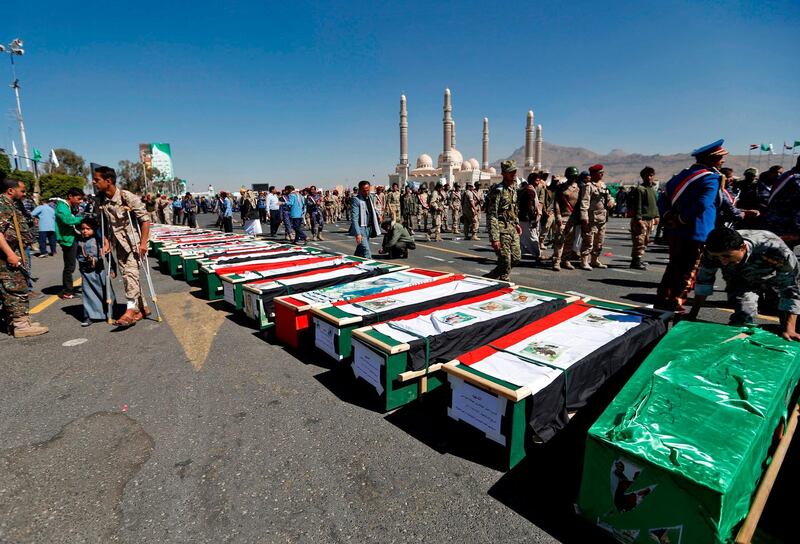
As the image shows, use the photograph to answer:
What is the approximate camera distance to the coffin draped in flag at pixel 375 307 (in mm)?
3749

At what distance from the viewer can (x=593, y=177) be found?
8375 mm

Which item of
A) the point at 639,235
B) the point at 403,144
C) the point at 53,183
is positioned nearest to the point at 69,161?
the point at 53,183

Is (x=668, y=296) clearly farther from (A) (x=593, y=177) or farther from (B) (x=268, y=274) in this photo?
(B) (x=268, y=274)

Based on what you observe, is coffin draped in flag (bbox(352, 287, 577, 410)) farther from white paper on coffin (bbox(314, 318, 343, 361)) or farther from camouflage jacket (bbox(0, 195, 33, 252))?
camouflage jacket (bbox(0, 195, 33, 252))

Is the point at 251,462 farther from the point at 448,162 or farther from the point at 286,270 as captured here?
the point at 448,162

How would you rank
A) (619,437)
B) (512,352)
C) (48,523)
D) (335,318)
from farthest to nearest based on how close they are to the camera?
(335,318), (512,352), (48,523), (619,437)

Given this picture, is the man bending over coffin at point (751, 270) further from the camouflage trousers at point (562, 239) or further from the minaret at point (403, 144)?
the minaret at point (403, 144)

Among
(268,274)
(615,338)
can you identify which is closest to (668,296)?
(615,338)

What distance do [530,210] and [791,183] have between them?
14.0 feet

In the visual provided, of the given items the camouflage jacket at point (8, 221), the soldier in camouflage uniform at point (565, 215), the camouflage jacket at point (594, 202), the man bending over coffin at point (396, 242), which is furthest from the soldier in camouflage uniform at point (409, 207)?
the camouflage jacket at point (8, 221)

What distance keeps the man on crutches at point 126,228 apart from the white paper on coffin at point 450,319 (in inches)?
150

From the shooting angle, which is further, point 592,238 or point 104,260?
point 592,238

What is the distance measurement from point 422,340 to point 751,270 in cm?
297

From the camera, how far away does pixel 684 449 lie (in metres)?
1.77
